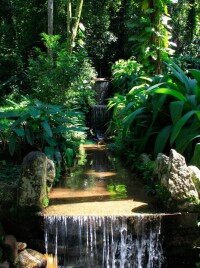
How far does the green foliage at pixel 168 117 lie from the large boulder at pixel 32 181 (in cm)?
221

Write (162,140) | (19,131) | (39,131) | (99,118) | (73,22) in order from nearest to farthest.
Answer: (19,131), (39,131), (162,140), (73,22), (99,118)

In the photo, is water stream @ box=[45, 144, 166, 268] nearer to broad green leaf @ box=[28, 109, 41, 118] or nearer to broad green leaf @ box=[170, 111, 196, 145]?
broad green leaf @ box=[170, 111, 196, 145]

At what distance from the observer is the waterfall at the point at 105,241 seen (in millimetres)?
4855

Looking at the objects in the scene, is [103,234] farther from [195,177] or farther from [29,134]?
[29,134]

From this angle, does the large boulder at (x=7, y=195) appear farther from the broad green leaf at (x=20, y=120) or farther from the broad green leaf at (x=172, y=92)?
the broad green leaf at (x=172, y=92)

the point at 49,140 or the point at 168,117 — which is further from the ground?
the point at 168,117

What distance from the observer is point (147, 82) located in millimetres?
9555

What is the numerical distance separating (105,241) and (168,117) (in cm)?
320

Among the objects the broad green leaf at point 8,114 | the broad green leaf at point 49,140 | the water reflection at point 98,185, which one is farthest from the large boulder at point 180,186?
the broad green leaf at point 8,114

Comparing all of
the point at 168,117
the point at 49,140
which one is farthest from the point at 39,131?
the point at 168,117

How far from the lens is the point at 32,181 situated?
4.92 m

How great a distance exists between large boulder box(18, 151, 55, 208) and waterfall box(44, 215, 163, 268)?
0.29 m

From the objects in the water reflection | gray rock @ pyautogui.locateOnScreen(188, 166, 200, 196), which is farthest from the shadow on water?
gray rock @ pyautogui.locateOnScreen(188, 166, 200, 196)

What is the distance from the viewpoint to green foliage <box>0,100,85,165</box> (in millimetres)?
6160
